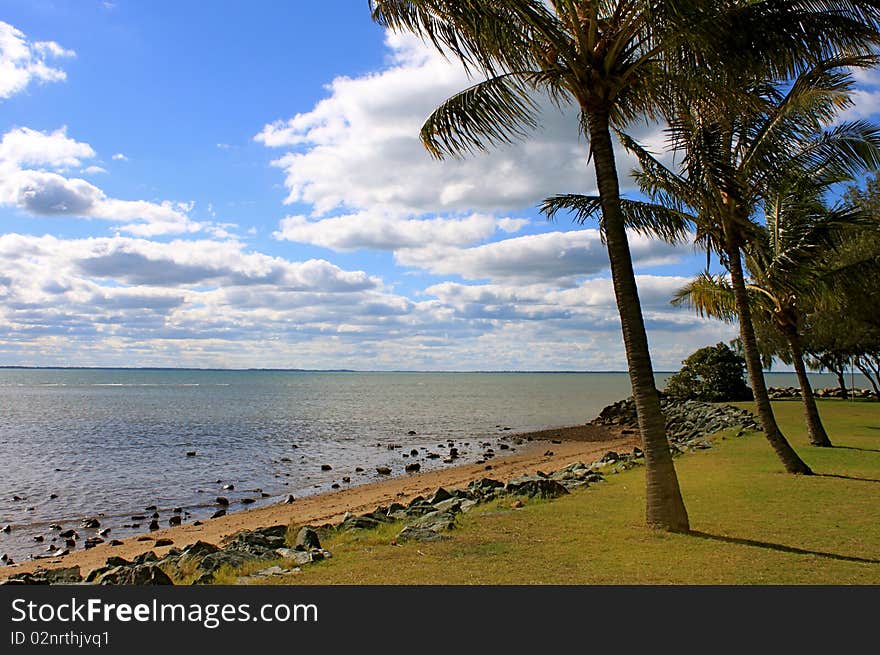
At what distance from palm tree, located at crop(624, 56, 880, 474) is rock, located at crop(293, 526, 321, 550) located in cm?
870

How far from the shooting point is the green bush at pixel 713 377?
4738 cm

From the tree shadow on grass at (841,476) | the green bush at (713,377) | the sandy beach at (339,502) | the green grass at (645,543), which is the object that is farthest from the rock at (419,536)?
the green bush at (713,377)

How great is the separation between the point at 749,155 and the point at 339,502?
15.2m

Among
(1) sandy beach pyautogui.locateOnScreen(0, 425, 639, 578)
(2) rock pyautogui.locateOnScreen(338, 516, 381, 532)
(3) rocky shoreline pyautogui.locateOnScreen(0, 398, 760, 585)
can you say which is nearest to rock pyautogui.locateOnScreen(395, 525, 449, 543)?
(3) rocky shoreline pyautogui.locateOnScreen(0, 398, 760, 585)

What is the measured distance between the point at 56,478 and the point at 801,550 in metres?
27.7

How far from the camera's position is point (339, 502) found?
66.5 feet

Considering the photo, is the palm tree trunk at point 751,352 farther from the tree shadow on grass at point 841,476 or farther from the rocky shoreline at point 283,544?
the rocky shoreline at point 283,544

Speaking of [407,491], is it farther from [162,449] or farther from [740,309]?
[162,449]

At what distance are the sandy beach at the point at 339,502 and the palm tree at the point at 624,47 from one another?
387 inches

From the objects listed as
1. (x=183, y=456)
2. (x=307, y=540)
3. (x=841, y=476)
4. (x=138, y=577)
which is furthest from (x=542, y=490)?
(x=183, y=456)

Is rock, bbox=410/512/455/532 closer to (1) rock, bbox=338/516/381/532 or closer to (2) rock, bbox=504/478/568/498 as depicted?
(1) rock, bbox=338/516/381/532

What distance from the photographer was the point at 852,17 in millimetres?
9133

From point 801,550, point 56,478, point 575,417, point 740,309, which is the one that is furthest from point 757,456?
point 575,417

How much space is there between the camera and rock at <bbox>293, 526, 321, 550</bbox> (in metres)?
9.93
